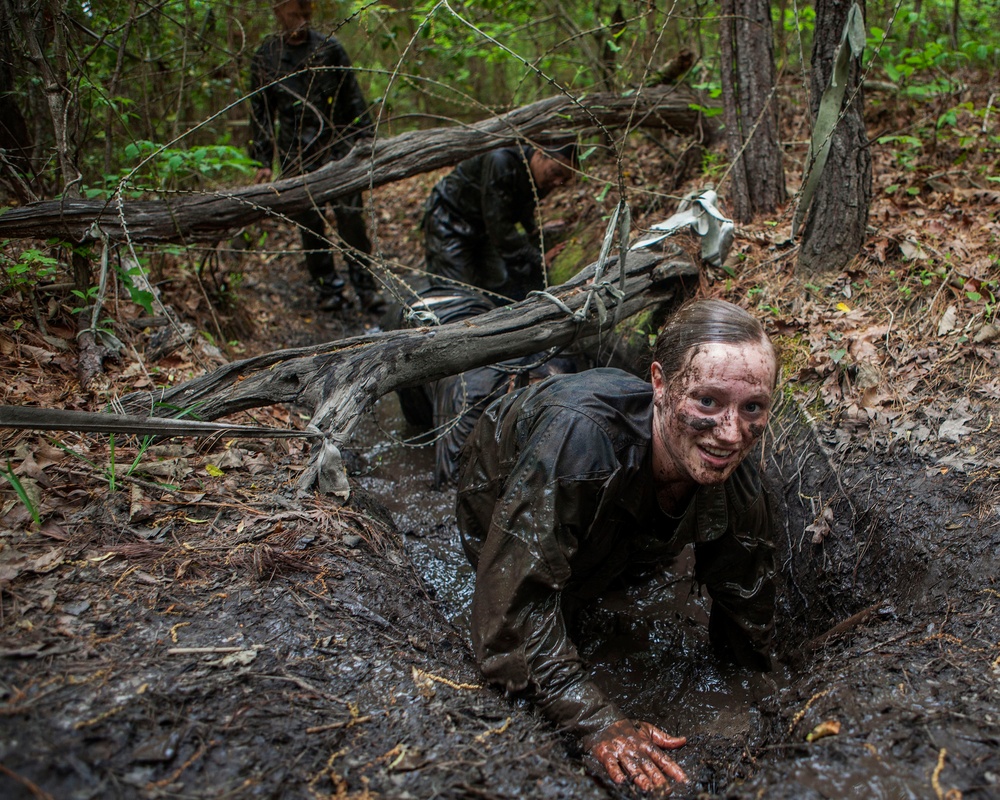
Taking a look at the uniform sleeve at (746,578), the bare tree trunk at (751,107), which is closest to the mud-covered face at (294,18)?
the bare tree trunk at (751,107)

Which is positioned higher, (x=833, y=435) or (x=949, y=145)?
(x=949, y=145)

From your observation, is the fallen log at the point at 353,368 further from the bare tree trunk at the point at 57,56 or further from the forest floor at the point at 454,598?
the bare tree trunk at the point at 57,56

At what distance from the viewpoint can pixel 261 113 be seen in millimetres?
6414

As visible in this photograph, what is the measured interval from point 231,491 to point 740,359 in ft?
7.33

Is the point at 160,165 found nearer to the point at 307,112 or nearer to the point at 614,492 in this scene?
the point at 307,112

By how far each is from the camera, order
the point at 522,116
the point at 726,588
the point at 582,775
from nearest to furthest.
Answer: the point at 582,775 < the point at 726,588 < the point at 522,116

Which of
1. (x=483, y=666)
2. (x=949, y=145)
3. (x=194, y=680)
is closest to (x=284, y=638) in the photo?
(x=194, y=680)

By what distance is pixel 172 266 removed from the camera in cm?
552

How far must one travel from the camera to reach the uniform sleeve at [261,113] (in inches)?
235

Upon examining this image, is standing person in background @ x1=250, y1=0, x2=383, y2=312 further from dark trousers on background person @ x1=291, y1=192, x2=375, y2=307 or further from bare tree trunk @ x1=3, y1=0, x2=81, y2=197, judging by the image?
bare tree trunk @ x1=3, y1=0, x2=81, y2=197

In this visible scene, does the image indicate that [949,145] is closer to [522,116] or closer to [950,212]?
[950,212]

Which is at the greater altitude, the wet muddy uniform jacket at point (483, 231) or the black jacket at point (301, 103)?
the black jacket at point (301, 103)

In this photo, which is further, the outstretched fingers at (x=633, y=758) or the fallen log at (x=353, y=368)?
the fallen log at (x=353, y=368)

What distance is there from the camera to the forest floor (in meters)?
1.94
